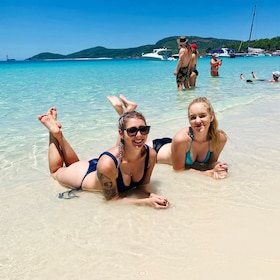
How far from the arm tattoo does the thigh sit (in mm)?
535

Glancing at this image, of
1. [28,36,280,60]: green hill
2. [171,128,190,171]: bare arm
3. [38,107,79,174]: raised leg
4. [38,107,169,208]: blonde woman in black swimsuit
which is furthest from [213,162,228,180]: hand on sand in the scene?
[28,36,280,60]: green hill

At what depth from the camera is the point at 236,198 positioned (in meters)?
3.24

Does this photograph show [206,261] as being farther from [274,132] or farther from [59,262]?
[274,132]

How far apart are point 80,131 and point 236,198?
3973 mm

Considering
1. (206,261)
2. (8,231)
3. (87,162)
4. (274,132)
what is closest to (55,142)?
(87,162)

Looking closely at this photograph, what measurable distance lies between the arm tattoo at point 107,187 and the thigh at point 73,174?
535mm

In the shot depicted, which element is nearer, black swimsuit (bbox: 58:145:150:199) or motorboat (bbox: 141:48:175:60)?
black swimsuit (bbox: 58:145:150:199)

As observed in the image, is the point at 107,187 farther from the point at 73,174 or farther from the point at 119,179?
the point at 73,174

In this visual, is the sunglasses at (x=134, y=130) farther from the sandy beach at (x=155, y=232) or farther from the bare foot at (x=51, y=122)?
the bare foot at (x=51, y=122)

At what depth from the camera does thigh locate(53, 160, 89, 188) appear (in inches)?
144

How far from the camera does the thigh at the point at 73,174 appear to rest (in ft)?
12.0

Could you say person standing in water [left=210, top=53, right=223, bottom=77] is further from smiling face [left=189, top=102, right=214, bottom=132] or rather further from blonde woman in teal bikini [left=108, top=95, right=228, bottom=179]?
smiling face [left=189, top=102, right=214, bottom=132]

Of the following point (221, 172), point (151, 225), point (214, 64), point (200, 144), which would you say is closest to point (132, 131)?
point (151, 225)

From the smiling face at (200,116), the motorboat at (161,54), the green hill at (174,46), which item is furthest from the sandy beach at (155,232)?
the green hill at (174,46)
